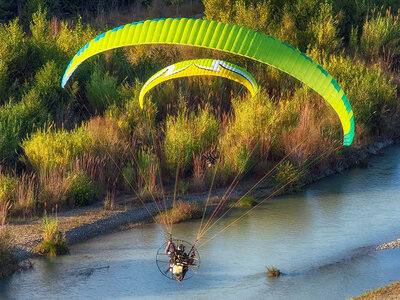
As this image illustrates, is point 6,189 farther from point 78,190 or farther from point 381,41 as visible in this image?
point 381,41

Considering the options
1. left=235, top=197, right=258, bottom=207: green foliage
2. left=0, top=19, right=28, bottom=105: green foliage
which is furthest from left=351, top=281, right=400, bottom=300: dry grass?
left=0, top=19, right=28, bottom=105: green foliage

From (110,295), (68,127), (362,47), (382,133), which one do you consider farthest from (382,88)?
(110,295)

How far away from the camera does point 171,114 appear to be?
19.3 m

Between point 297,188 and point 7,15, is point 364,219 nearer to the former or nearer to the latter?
point 297,188

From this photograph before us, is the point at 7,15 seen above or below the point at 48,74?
above

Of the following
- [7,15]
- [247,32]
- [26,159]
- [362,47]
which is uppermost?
[7,15]

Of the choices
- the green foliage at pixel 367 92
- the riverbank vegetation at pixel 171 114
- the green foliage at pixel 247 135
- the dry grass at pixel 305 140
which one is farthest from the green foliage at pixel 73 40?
the dry grass at pixel 305 140

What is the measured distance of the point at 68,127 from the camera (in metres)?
18.3

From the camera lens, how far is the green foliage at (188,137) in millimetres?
16750

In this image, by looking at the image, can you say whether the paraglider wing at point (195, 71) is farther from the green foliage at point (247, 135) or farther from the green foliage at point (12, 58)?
the green foliage at point (12, 58)

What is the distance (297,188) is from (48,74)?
705 centimetres

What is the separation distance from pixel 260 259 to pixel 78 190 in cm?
405

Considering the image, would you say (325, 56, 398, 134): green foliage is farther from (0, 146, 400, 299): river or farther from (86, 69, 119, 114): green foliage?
→ (86, 69, 119, 114): green foliage

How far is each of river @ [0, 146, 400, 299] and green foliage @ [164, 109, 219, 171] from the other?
2.02 metres
